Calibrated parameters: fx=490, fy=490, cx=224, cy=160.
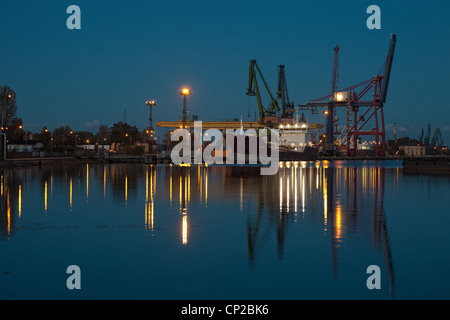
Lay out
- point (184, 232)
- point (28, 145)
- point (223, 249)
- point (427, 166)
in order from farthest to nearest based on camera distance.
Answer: point (28, 145)
point (427, 166)
point (184, 232)
point (223, 249)

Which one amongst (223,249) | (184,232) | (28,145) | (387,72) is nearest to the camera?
(223,249)

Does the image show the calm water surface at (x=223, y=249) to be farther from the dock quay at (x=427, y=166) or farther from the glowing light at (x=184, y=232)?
the dock quay at (x=427, y=166)

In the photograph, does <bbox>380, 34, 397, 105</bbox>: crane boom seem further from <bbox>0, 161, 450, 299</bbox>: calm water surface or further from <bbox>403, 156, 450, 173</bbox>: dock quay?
<bbox>0, 161, 450, 299</bbox>: calm water surface

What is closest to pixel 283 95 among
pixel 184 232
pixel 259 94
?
pixel 259 94

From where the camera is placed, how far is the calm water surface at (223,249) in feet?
29.7

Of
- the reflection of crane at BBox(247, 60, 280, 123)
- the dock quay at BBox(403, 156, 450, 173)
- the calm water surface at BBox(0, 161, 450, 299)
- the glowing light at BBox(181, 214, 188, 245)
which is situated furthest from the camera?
the reflection of crane at BBox(247, 60, 280, 123)

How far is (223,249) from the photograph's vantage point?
1243 centimetres

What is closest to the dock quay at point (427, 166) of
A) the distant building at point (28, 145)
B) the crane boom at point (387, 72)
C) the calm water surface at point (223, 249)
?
the calm water surface at point (223, 249)

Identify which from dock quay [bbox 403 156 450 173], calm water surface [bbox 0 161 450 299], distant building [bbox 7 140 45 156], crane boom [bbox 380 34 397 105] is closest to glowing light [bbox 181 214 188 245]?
calm water surface [bbox 0 161 450 299]

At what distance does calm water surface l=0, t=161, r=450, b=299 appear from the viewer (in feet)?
29.7

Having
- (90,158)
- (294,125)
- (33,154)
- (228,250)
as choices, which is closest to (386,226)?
(228,250)

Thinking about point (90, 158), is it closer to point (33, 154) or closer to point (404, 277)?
point (33, 154)

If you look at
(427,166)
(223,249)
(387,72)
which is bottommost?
(223,249)

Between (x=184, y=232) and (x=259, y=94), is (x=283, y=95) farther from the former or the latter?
(x=184, y=232)
